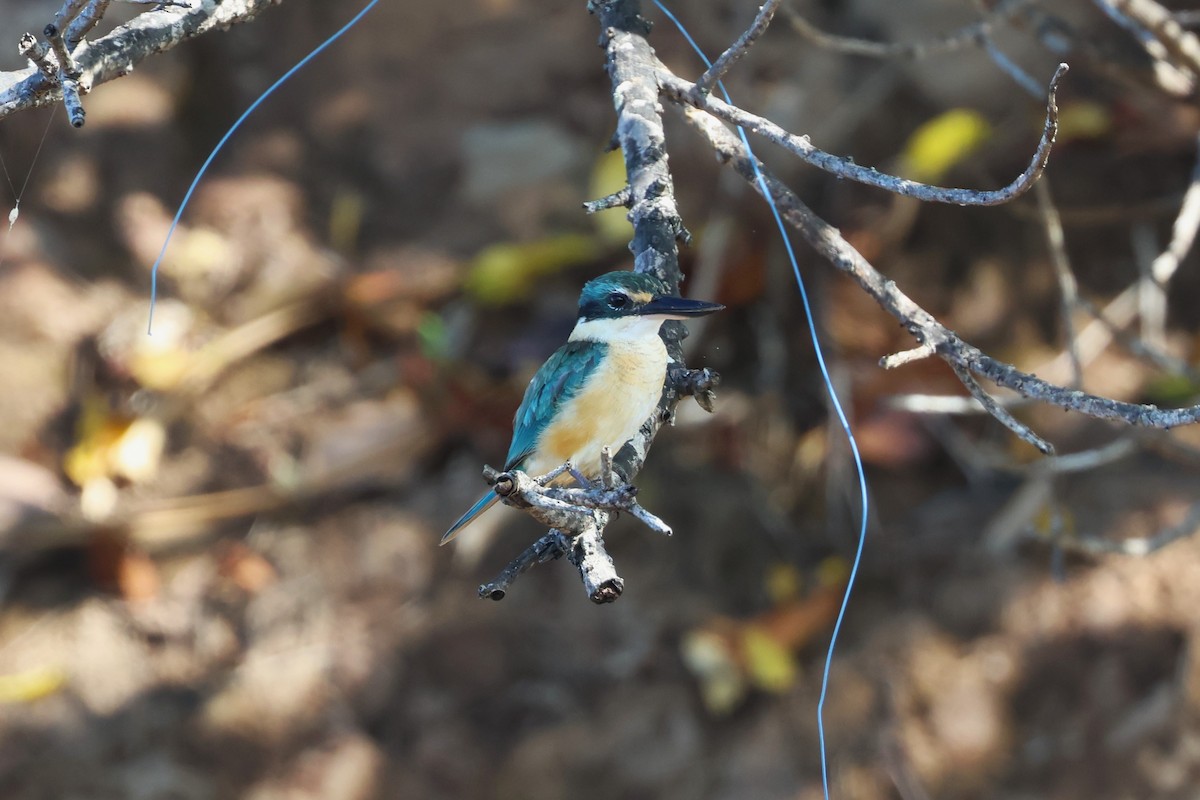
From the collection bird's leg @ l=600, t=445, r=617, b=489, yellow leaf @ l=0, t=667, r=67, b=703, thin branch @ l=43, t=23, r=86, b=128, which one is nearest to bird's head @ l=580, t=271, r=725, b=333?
bird's leg @ l=600, t=445, r=617, b=489

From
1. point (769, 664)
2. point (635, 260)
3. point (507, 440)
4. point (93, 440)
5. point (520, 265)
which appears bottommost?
point (769, 664)

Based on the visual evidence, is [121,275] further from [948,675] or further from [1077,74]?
[1077,74]

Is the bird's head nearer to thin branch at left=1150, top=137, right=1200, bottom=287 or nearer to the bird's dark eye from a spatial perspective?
the bird's dark eye

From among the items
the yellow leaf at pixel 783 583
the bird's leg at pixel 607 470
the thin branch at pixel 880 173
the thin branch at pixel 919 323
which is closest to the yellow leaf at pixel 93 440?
the yellow leaf at pixel 783 583

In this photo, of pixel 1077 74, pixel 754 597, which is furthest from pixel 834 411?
pixel 1077 74

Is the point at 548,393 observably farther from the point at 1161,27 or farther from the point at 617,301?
the point at 1161,27

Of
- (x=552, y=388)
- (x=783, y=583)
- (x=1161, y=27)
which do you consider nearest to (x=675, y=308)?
(x=552, y=388)

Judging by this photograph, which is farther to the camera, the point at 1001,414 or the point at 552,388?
the point at 552,388
